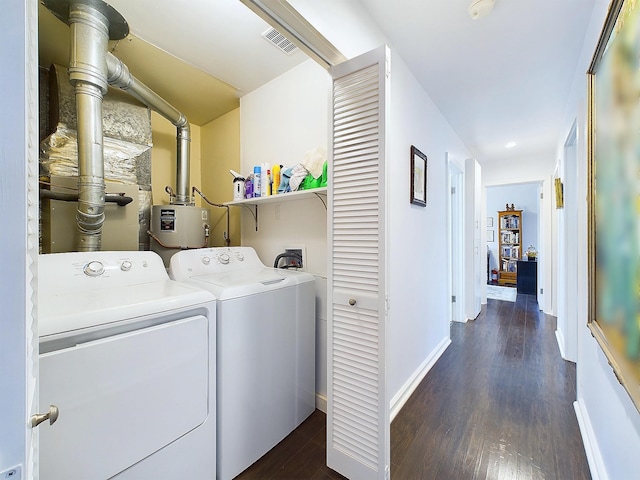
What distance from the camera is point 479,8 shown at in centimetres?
139

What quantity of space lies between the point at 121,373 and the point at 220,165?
90.5 inches

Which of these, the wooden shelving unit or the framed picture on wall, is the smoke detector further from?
the wooden shelving unit

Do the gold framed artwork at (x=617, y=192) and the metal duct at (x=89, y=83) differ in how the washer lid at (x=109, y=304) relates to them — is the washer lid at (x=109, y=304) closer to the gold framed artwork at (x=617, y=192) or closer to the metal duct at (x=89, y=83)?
the metal duct at (x=89, y=83)

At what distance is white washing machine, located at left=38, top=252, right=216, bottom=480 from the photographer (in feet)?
2.70

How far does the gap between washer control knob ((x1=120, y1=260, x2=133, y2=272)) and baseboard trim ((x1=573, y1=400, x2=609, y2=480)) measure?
239 cm

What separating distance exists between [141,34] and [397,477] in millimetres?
3000

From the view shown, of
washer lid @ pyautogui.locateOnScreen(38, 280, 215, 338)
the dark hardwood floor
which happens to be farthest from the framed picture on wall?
washer lid @ pyautogui.locateOnScreen(38, 280, 215, 338)

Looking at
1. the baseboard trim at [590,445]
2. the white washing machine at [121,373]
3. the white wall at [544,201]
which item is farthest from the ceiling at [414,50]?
the baseboard trim at [590,445]

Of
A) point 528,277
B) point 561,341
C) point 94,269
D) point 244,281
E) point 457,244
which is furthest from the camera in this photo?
point 528,277

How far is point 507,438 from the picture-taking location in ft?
5.09

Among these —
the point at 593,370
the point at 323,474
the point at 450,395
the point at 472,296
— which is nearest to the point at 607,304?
the point at 593,370

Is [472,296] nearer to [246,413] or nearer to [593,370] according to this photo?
[593,370]
